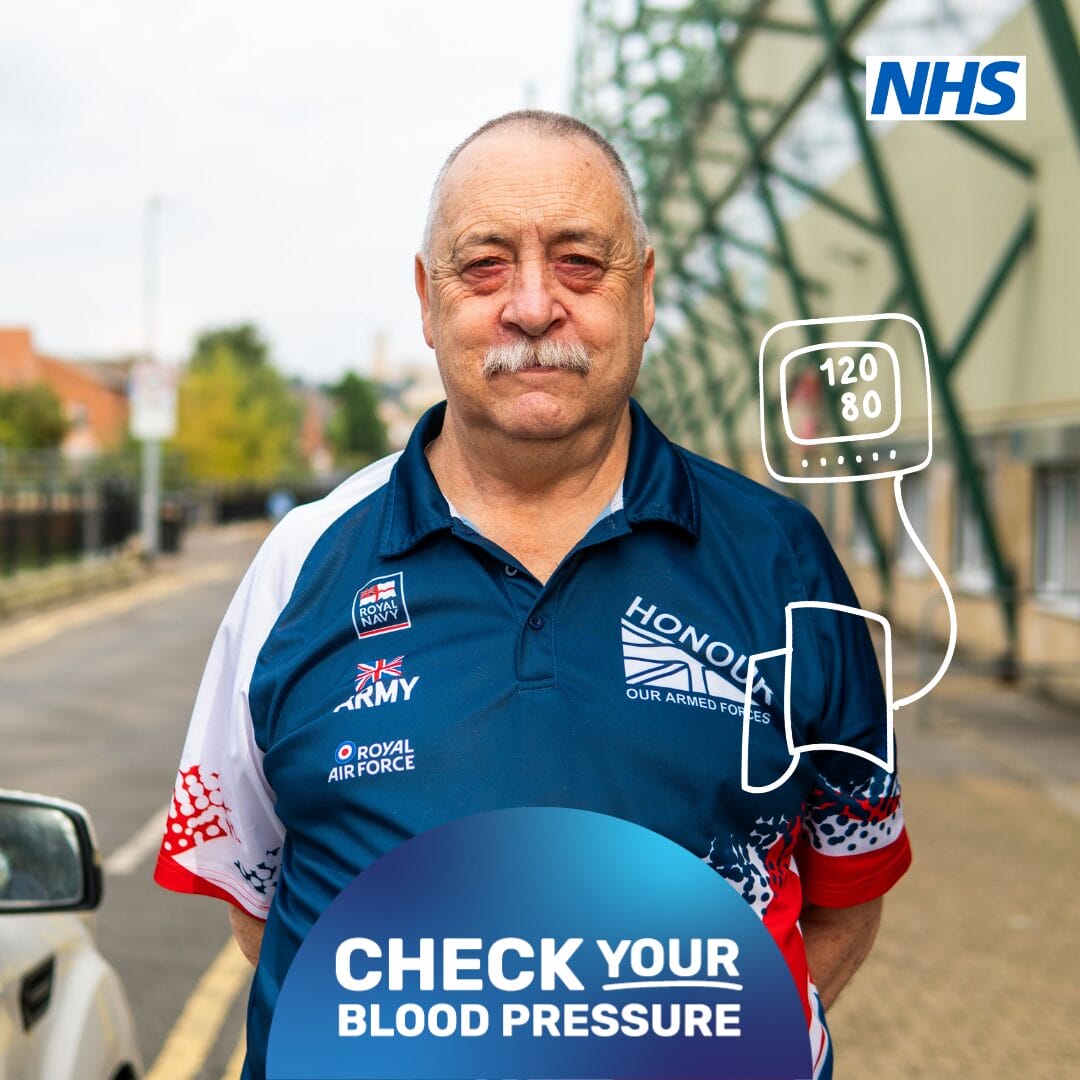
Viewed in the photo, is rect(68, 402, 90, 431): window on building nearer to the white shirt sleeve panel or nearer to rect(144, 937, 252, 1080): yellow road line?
rect(144, 937, 252, 1080): yellow road line

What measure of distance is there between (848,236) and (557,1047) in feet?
51.7

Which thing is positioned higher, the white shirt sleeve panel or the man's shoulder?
the man's shoulder

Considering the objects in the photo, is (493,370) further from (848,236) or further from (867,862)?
(848,236)

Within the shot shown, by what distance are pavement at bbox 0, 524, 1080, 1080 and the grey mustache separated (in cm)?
363

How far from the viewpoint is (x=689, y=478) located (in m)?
2.20

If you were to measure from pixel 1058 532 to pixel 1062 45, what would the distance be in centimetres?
580

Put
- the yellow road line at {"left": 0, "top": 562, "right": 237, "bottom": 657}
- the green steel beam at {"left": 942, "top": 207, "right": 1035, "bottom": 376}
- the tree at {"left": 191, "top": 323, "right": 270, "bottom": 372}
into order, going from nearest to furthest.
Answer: the green steel beam at {"left": 942, "top": 207, "right": 1035, "bottom": 376} → the yellow road line at {"left": 0, "top": 562, "right": 237, "bottom": 657} → the tree at {"left": 191, "top": 323, "right": 270, "bottom": 372}

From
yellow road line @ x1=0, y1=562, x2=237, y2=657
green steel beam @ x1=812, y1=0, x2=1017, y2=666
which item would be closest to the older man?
green steel beam @ x1=812, y1=0, x2=1017, y2=666

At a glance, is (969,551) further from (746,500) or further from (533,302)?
(533,302)

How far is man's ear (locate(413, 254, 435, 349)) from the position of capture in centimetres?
217

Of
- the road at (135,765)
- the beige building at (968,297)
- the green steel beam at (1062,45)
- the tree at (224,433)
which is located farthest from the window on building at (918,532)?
the tree at (224,433)

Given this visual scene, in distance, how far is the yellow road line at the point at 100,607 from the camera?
59.1 feet

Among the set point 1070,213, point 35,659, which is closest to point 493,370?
point 1070,213

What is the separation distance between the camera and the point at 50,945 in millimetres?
2654
